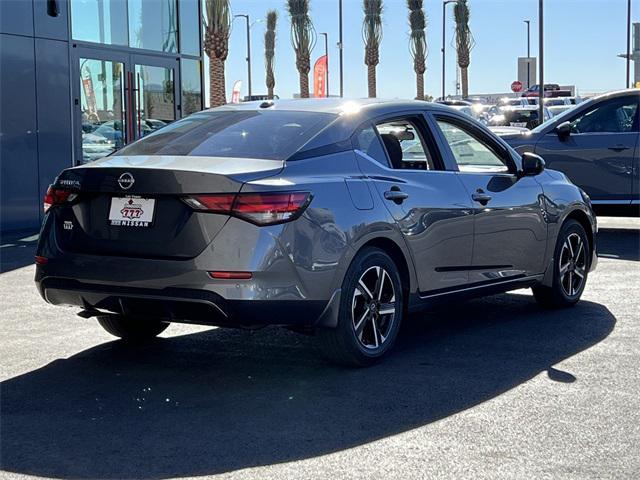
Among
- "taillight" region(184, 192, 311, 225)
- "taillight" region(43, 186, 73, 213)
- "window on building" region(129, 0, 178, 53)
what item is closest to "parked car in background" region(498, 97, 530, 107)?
A: "window on building" region(129, 0, 178, 53)

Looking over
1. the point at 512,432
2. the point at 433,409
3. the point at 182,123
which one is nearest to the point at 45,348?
the point at 182,123

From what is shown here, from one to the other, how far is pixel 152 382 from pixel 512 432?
2047 mm

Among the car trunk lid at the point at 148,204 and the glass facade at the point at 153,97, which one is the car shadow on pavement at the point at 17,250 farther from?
the car trunk lid at the point at 148,204

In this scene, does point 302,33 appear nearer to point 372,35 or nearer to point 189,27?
point 372,35

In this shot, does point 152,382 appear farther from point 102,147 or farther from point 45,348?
point 102,147

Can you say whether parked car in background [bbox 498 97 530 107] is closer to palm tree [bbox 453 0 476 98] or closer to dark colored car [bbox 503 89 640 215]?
palm tree [bbox 453 0 476 98]

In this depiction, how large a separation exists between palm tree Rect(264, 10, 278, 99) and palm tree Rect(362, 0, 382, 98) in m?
19.9

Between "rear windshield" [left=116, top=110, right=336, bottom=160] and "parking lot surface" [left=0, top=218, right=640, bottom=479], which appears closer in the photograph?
"parking lot surface" [left=0, top=218, right=640, bottom=479]

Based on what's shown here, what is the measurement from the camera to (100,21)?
17219 millimetres

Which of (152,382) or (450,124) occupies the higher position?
(450,124)

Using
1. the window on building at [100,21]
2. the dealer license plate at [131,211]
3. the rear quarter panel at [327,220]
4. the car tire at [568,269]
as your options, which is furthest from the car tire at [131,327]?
the window on building at [100,21]

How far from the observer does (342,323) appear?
5.85m

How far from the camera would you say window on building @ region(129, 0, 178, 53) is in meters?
18.2

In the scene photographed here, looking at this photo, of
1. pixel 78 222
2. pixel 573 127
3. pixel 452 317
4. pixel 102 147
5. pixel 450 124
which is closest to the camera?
pixel 78 222
